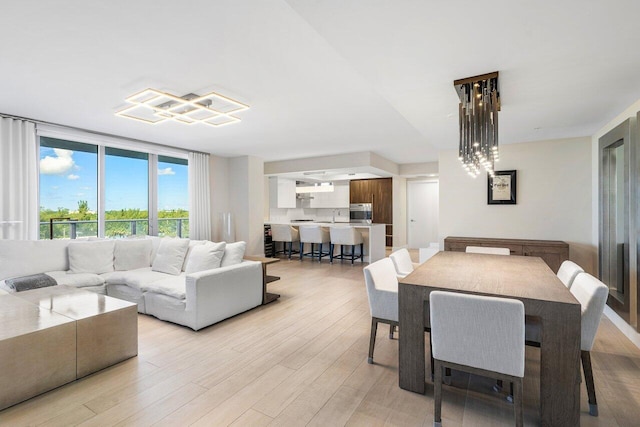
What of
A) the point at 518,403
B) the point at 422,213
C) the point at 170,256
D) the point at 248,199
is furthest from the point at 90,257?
the point at 422,213

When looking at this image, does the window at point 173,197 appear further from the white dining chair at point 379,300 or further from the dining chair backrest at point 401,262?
the white dining chair at point 379,300

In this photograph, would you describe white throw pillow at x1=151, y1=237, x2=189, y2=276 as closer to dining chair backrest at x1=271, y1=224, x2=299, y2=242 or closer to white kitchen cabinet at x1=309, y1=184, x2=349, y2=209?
dining chair backrest at x1=271, y1=224, x2=299, y2=242

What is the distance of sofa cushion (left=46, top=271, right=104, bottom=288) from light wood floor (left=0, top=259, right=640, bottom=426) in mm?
1125

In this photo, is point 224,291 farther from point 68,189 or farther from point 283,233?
point 283,233

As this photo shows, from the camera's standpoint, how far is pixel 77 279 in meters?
3.61

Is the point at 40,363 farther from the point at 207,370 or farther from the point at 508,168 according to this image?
the point at 508,168

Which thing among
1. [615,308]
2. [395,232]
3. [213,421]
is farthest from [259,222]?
[615,308]

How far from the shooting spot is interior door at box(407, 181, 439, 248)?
907 centimetres

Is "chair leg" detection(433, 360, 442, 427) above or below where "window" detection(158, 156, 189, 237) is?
below

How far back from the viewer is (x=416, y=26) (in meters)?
1.75

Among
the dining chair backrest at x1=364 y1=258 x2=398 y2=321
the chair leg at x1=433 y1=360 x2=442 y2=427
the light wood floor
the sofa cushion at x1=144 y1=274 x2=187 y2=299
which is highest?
the dining chair backrest at x1=364 y1=258 x2=398 y2=321

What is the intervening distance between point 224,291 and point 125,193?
3.38 metres

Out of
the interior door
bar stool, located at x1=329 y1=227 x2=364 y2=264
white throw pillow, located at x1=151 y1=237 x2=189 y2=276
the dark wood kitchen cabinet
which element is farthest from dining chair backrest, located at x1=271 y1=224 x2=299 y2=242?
the interior door

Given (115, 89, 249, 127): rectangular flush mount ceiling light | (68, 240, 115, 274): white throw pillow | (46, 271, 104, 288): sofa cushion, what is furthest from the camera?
(68, 240, 115, 274): white throw pillow
